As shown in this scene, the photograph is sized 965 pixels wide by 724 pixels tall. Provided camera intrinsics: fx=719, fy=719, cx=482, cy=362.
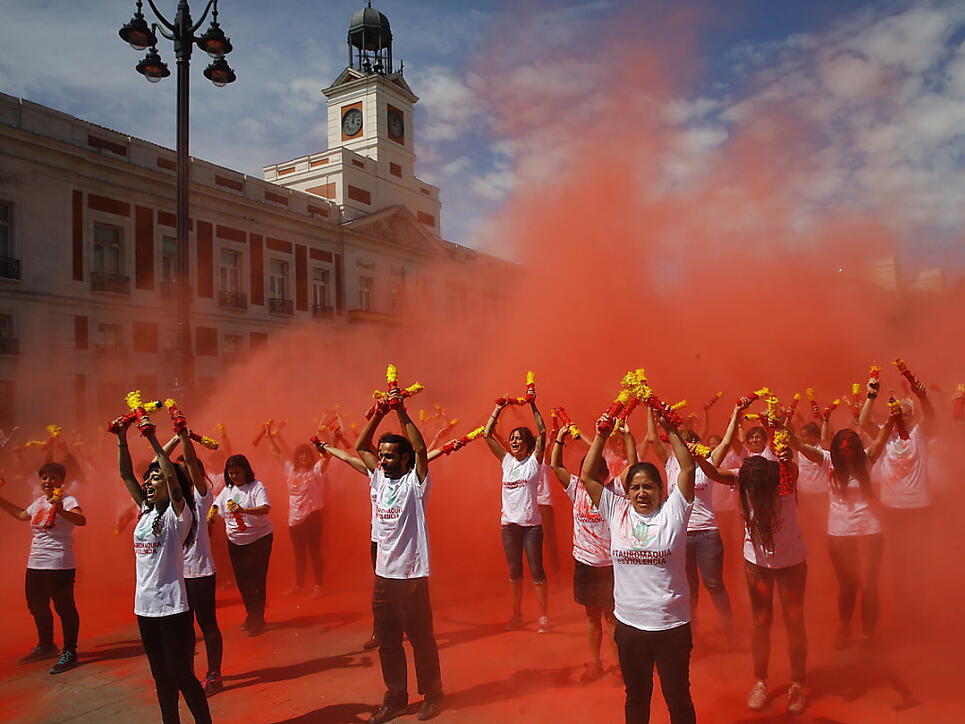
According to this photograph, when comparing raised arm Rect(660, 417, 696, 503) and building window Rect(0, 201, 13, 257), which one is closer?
raised arm Rect(660, 417, 696, 503)

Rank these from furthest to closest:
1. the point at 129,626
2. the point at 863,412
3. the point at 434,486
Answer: the point at 434,486 < the point at 129,626 < the point at 863,412

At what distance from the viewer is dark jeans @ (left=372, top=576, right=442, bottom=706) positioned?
459 centimetres

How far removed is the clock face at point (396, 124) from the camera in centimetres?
3762

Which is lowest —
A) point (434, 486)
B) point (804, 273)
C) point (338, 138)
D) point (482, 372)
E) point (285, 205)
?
point (434, 486)

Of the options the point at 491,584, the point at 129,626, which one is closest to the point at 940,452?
the point at 491,584

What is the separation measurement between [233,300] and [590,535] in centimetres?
2428

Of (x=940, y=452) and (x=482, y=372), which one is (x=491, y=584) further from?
(x=482, y=372)

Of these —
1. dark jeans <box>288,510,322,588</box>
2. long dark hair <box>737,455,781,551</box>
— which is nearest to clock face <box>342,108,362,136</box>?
dark jeans <box>288,510,322,588</box>

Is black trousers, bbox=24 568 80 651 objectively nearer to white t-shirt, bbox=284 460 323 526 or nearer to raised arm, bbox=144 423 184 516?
white t-shirt, bbox=284 460 323 526

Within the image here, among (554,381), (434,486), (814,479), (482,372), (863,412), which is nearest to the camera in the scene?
(863,412)

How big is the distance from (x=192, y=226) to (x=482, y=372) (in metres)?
16.2

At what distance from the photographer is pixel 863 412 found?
231 inches

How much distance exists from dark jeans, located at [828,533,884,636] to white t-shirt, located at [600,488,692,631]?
236cm

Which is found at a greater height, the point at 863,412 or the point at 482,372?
the point at 482,372
